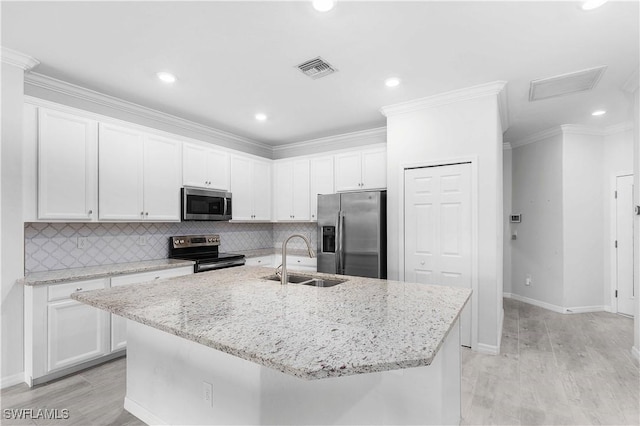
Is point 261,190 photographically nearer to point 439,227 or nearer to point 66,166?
point 66,166

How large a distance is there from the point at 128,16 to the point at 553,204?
5718 millimetres

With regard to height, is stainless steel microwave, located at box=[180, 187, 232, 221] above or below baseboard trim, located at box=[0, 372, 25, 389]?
above

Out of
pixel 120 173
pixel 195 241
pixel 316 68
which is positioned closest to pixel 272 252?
pixel 195 241

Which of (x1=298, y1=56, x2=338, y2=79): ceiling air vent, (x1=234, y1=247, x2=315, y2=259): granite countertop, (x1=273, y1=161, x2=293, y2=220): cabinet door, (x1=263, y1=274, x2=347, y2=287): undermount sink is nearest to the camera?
(x1=263, y1=274, x2=347, y2=287): undermount sink

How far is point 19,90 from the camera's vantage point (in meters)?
2.65

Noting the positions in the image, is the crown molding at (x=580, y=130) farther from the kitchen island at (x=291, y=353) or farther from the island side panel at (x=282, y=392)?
the island side panel at (x=282, y=392)

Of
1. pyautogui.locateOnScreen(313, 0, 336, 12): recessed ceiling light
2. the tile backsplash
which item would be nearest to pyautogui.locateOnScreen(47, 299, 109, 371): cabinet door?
the tile backsplash

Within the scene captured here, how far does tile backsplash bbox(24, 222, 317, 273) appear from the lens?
115 inches

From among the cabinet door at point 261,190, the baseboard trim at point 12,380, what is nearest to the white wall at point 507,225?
the cabinet door at point 261,190

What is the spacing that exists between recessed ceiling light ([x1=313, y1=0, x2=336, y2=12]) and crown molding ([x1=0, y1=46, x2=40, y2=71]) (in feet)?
8.07

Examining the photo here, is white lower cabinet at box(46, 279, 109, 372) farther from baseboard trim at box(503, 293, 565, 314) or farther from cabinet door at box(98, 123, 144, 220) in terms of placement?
baseboard trim at box(503, 293, 565, 314)

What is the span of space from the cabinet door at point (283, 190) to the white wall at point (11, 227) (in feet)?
10.4

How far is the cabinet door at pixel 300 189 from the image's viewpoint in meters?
4.93

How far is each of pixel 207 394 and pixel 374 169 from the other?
3.35 metres
